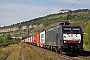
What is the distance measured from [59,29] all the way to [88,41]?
36113 mm

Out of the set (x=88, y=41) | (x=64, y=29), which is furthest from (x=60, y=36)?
(x=88, y=41)

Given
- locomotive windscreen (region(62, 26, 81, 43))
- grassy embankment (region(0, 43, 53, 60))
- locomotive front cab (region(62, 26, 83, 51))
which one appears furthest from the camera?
locomotive windscreen (region(62, 26, 81, 43))

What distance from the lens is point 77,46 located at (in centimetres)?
2694

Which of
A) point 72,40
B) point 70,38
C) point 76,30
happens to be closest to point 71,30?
point 76,30

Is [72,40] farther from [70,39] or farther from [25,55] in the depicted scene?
[25,55]

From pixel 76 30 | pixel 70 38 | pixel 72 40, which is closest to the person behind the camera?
pixel 72 40

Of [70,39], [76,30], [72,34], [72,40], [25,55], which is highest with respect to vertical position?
[76,30]

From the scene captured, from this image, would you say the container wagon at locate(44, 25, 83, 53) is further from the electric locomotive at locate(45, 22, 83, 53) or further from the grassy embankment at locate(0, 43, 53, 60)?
the grassy embankment at locate(0, 43, 53, 60)

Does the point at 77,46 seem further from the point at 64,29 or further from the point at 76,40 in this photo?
the point at 64,29

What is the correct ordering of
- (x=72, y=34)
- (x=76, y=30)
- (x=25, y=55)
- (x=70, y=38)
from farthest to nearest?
(x=25, y=55)
(x=76, y=30)
(x=72, y=34)
(x=70, y=38)

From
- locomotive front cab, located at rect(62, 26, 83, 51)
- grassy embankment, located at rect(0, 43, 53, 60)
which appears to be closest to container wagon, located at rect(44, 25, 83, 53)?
locomotive front cab, located at rect(62, 26, 83, 51)

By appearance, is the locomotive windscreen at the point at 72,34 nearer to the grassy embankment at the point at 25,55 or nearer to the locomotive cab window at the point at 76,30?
the locomotive cab window at the point at 76,30

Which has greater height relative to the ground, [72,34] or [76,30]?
[76,30]

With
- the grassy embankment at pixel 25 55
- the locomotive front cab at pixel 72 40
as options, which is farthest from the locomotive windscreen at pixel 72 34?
the grassy embankment at pixel 25 55
